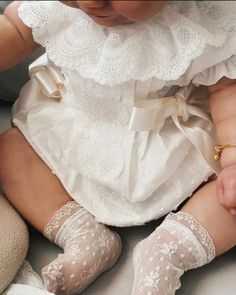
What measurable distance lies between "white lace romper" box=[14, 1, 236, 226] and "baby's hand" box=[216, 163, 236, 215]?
0.05 meters

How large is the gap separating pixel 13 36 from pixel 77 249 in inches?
10.1

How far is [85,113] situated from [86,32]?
12cm

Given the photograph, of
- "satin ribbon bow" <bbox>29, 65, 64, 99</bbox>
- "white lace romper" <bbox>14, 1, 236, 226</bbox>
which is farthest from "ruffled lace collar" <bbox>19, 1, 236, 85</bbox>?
"satin ribbon bow" <bbox>29, 65, 64, 99</bbox>

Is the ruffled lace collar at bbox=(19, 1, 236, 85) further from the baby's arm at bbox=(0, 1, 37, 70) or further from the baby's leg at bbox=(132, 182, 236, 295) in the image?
the baby's leg at bbox=(132, 182, 236, 295)

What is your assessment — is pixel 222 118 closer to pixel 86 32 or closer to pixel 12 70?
pixel 86 32

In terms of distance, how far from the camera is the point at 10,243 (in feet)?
2.30

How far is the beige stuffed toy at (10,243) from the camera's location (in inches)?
26.8

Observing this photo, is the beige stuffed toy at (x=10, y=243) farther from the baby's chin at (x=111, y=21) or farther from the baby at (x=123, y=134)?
the baby's chin at (x=111, y=21)

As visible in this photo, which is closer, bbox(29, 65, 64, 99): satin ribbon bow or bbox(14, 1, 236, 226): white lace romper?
bbox(14, 1, 236, 226): white lace romper

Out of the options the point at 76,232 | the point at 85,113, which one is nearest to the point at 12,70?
the point at 85,113

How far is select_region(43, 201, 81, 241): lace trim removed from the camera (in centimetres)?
74

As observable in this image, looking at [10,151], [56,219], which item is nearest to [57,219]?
[56,219]

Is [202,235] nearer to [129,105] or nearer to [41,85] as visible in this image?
[129,105]

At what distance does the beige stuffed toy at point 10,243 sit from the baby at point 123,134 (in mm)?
27
